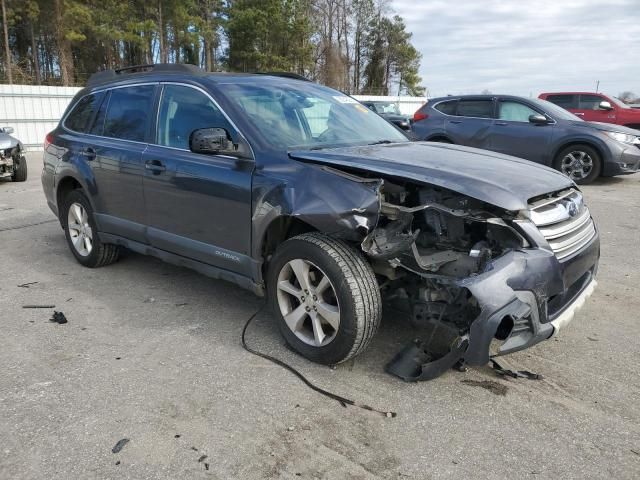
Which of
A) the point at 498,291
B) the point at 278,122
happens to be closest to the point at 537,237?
the point at 498,291

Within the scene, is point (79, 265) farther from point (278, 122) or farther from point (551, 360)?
point (551, 360)

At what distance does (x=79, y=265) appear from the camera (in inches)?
212

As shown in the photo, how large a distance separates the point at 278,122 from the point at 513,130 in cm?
792

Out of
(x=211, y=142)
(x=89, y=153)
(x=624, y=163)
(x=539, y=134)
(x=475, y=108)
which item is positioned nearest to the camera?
(x=211, y=142)

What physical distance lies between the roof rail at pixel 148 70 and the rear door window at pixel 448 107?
7755 mm

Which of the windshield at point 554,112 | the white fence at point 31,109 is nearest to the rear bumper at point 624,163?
the windshield at point 554,112

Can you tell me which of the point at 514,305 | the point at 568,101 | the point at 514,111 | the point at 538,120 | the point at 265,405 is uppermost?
the point at 568,101

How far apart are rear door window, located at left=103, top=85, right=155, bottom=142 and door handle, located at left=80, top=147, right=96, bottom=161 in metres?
0.19

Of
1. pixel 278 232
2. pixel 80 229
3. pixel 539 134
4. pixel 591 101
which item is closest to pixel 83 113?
pixel 80 229

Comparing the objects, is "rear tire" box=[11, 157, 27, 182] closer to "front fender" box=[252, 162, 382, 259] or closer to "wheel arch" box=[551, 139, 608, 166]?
"front fender" box=[252, 162, 382, 259]

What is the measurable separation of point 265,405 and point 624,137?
9.67 m

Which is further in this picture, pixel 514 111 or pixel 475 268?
pixel 514 111

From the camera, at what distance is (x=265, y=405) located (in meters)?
2.87

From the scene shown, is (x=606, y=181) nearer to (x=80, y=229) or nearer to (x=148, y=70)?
(x=148, y=70)
